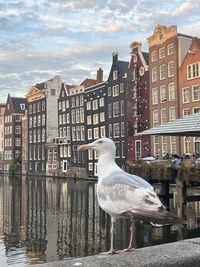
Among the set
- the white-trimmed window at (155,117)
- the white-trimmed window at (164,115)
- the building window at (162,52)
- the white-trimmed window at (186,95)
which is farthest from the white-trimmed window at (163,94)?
the building window at (162,52)

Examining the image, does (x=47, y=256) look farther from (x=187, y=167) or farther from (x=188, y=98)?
(x=188, y=98)

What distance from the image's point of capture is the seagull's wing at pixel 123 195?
4.31 m

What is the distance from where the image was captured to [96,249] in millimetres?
17312

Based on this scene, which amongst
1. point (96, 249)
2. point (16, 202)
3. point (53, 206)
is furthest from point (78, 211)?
point (96, 249)

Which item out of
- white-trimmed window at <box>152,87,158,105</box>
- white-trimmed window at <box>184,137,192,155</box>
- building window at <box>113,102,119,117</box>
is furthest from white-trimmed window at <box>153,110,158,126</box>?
building window at <box>113,102,119,117</box>

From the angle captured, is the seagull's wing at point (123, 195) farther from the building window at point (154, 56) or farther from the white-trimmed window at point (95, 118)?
the white-trimmed window at point (95, 118)

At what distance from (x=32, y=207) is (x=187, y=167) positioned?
52.8 feet

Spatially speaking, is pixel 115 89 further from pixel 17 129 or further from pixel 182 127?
pixel 17 129

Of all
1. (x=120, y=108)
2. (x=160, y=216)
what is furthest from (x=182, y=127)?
(x=120, y=108)

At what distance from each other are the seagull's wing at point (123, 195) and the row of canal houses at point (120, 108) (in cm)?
2629

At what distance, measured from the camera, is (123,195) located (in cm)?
452

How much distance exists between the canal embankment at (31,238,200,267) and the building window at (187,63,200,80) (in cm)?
4476

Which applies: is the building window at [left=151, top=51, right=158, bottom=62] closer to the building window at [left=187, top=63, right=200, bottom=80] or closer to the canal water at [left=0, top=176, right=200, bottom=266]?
the building window at [left=187, top=63, right=200, bottom=80]

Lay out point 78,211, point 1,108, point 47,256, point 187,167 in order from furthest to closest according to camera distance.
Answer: point 1,108 → point 78,211 → point 187,167 → point 47,256
